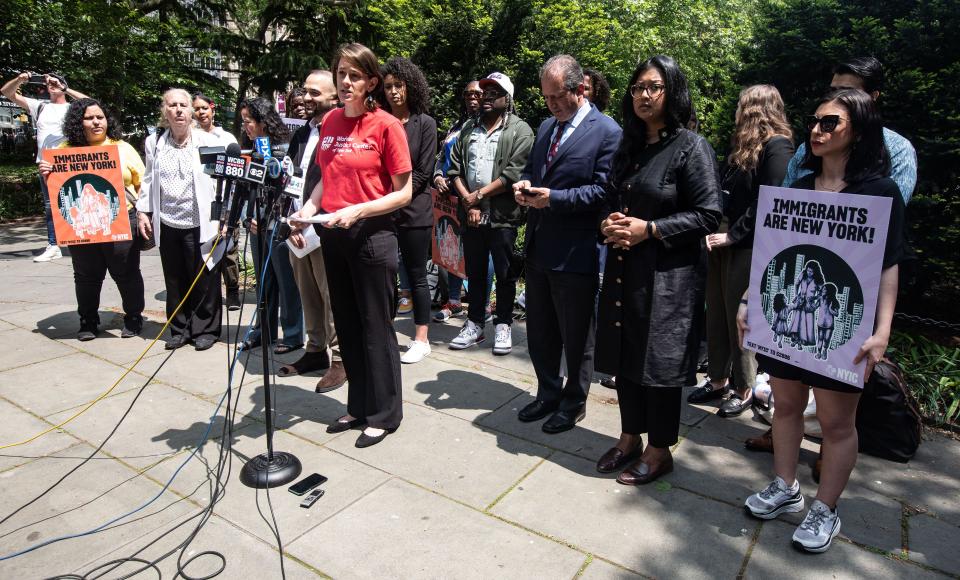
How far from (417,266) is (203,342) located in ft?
6.17

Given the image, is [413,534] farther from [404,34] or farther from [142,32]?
[142,32]

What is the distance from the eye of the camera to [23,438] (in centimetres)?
380

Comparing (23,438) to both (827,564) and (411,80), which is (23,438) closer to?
(411,80)

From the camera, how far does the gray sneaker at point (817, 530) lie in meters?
2.69

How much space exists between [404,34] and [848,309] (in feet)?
26.5

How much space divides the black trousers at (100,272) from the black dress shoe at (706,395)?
185 inches

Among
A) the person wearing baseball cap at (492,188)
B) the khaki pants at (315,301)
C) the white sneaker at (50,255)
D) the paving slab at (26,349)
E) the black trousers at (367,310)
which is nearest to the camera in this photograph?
the black trousers at (367,310)

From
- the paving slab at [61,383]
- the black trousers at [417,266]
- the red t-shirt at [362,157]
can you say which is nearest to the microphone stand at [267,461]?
the red t-shirt at [362,157]

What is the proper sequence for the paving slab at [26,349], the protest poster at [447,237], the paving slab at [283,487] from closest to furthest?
the paving slab at [283,487] < the paving slab at [26,349] < the protest poster at [447,237]

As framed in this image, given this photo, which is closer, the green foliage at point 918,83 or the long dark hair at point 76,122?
the green foliage at point 918,83

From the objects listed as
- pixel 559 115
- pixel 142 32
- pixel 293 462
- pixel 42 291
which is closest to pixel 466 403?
pixel 293 462

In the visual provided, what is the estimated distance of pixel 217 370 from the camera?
4.93m

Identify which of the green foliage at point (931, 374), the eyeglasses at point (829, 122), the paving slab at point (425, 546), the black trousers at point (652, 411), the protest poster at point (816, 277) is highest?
the eyeglasses at point (829, 122)

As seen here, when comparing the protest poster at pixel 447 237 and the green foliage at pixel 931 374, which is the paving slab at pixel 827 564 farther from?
the protest poster at pixel 447 237
